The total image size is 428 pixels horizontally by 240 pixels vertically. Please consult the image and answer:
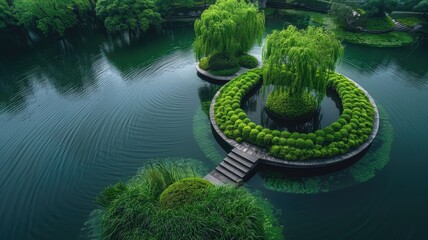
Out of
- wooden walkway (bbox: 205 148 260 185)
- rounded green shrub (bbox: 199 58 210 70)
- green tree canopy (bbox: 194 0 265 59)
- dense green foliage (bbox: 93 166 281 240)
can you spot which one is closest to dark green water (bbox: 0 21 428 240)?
wooden walkway (bbox: 205 148 260 185)

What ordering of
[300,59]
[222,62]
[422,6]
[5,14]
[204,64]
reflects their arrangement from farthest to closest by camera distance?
[5,14]
[422,6]
[204,64]
[222,62]
[300,59]

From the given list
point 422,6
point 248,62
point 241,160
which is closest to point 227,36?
point 248,62

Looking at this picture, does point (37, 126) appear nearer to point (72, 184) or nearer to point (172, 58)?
point (72, 184)

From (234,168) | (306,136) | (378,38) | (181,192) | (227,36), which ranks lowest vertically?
(234,168)

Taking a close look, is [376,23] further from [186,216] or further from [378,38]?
[186,216]

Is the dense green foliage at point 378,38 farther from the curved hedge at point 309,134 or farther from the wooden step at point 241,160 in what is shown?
the wooden step at point 241,160
